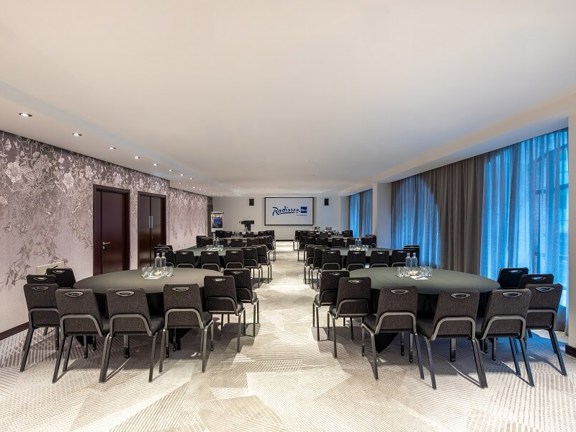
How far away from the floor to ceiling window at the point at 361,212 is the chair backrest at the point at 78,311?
12.5 metres

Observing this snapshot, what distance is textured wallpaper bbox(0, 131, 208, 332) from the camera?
14.1ft

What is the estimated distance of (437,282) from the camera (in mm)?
3586

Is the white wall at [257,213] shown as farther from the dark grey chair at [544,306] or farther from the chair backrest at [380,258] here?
the dark grey chair at [544,306]

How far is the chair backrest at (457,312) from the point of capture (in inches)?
109

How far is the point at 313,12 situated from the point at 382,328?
2589 mm

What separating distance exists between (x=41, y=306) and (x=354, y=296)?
3.08m

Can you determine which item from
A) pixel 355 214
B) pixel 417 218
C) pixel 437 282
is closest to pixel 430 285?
pixel 437 282

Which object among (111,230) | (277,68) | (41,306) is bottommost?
(41,306)

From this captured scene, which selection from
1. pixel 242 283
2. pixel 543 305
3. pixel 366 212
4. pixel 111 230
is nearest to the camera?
pixel 543 305

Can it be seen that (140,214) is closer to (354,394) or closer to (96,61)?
(96,61)

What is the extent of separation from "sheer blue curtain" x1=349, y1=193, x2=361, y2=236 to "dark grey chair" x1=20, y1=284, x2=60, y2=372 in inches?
562

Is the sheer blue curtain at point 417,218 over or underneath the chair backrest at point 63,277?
over

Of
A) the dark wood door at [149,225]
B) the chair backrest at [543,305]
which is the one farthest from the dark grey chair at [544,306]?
the dark wood door at [149,225]

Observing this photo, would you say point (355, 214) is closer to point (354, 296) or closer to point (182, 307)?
point (354, 296)
